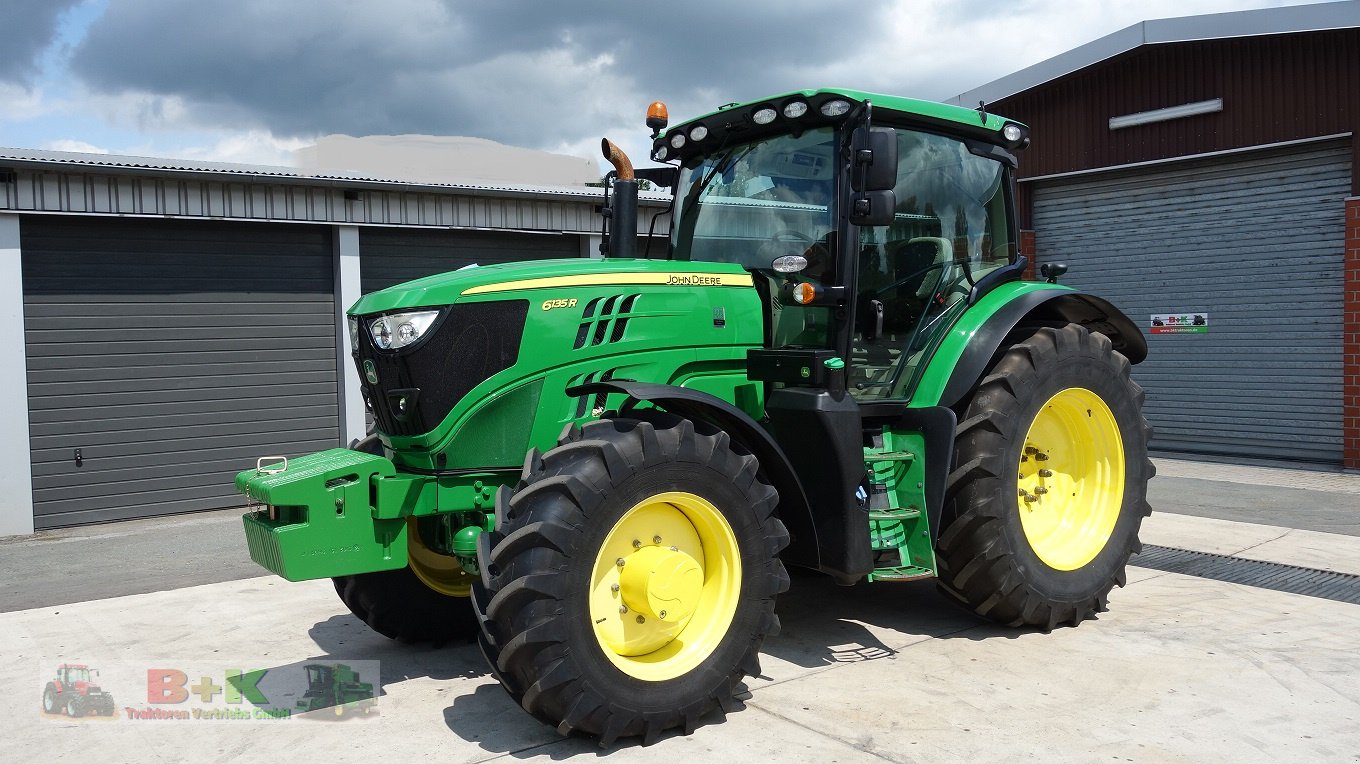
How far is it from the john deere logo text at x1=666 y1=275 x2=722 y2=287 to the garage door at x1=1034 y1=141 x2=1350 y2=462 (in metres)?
8.65

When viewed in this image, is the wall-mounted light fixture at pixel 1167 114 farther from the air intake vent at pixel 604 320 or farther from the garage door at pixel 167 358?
the air intake vent at pixel 604 320

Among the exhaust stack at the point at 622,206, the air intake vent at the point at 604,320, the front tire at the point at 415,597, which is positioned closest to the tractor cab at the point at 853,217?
the exhaust stack at the point at 622,206

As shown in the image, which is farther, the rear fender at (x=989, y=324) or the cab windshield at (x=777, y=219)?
the rear fender at (x=989, y=324)

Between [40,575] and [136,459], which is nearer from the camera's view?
[40,575]

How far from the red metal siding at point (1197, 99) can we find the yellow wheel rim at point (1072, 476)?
6.64 metres

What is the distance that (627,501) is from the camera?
372 cm

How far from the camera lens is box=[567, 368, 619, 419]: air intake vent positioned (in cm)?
427

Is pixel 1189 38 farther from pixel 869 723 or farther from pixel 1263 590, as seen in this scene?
pixel 869 723

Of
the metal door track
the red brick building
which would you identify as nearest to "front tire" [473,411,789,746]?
the metal door track

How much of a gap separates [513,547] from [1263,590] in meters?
4.42

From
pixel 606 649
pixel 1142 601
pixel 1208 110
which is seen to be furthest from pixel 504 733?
pixel 1208 110

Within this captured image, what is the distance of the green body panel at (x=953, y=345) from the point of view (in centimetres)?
487

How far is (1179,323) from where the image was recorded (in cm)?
1204

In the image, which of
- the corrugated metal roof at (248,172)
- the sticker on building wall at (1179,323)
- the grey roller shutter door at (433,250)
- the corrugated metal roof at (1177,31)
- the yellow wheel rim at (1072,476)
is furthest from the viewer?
the sticker on building wall at (1179,323)
